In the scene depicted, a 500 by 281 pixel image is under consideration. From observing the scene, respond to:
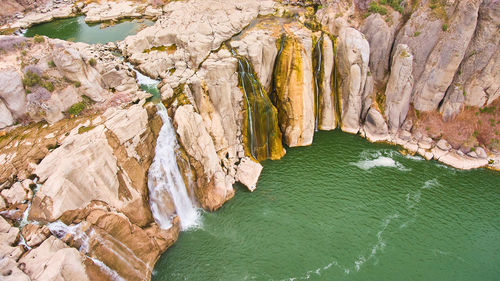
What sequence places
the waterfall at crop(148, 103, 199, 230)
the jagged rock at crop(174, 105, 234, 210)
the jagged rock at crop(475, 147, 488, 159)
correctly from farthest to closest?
the jagged rock at crop(475, 147, 488, 159) < the jagged rock at crop(174, 105, 234, 210) < the waterfall at crop(148, 103, 199, 230)

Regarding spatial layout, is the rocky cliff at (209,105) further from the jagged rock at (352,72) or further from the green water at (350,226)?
the green water at (350,226)

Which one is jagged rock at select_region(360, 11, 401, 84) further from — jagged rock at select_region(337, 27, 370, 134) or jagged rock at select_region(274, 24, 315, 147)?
jagged rock at select_region(274, 24, 315, 147)

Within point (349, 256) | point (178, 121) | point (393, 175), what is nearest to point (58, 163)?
point (178, 121)

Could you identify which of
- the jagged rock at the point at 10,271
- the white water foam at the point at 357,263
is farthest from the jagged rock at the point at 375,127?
the jagged rock at the point at 10,271

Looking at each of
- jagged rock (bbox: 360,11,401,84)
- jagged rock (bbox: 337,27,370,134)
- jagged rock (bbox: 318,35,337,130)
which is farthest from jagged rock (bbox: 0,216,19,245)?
jagged rock (bbox: 360,11,401,84)

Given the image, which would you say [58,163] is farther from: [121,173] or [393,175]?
[393,175]

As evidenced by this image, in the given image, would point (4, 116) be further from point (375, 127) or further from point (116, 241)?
point (375, 127)
